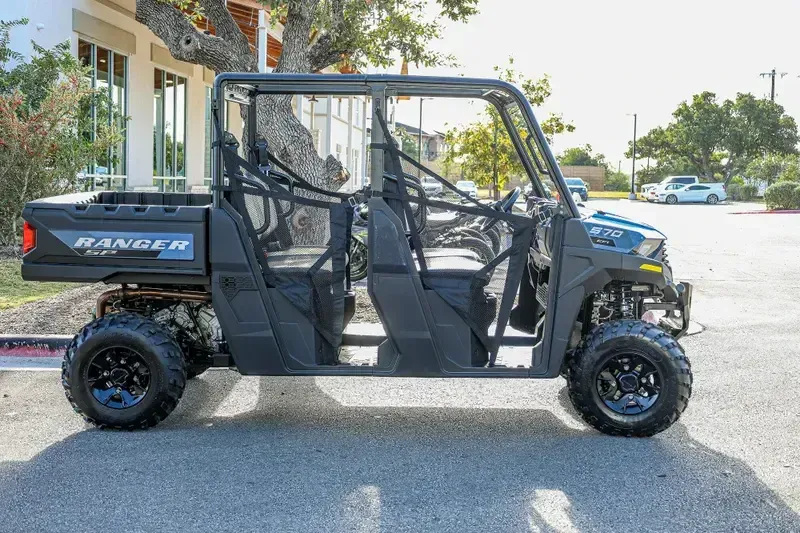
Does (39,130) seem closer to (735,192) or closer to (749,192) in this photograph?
(749,192)

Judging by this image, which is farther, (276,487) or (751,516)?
(276,487)

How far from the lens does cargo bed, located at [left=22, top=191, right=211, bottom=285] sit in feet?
18.8

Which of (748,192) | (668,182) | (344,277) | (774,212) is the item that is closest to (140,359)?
(344,277)

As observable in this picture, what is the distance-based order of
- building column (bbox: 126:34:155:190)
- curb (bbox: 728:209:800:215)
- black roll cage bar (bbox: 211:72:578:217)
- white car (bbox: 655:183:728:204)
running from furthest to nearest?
white car (bbox: 655:183:728:204) < curb (bbox: 728:209:800:215) < building column (bbox: 126:34:155:190) < black roll cage bar (bbox: 211:72:578:217)

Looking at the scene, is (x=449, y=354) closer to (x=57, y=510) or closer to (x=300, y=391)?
(x=300, y=391)

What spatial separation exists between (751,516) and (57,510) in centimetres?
319

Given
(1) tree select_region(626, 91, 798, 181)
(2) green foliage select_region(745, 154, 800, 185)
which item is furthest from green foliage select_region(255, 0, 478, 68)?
(1) tree select_region(626, 91, 798, 181)

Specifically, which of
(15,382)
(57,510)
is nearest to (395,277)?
(57,510)

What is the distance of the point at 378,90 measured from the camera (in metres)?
5.73

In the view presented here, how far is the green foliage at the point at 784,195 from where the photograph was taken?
4473 centimetres

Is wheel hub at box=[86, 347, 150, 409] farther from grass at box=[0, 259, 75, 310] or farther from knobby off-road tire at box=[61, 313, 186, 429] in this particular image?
grass at box=[0, 259, 75, 310]

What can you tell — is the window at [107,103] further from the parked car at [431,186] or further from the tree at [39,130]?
the parked car at [431,186]

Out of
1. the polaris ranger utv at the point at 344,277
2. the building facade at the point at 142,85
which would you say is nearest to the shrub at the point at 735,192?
the building facade at the point at 142,85

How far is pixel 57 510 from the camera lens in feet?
14.8
